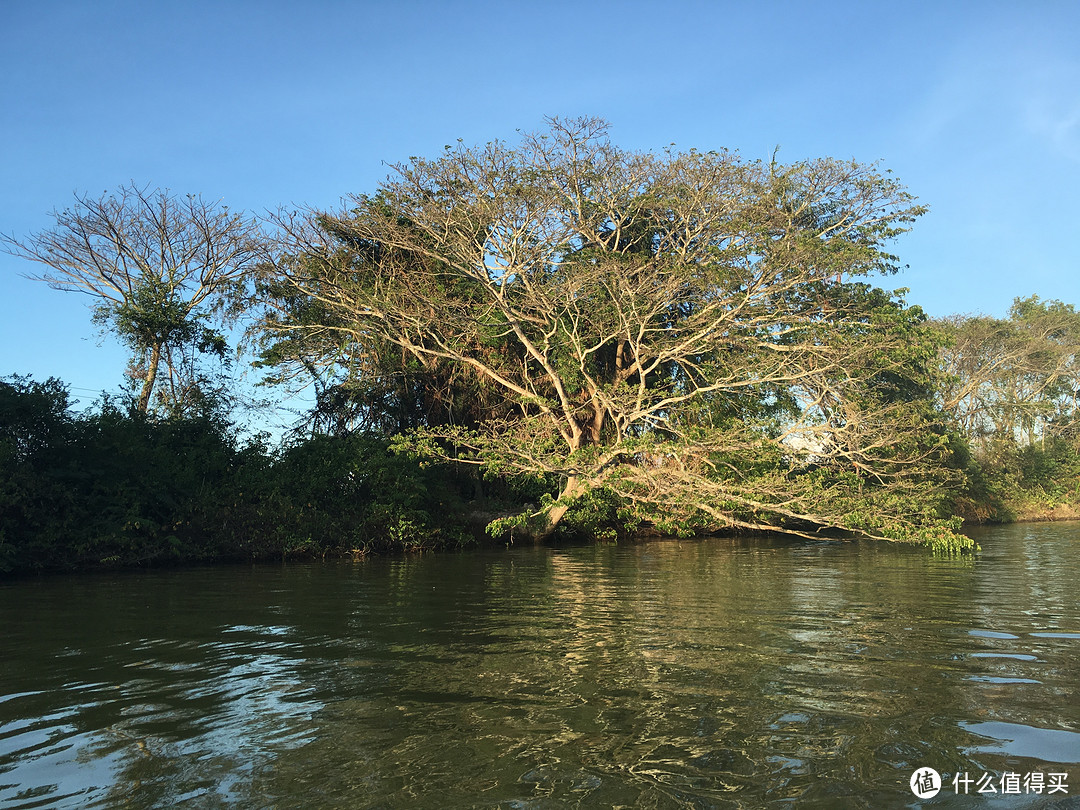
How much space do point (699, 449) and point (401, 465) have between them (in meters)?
6.82

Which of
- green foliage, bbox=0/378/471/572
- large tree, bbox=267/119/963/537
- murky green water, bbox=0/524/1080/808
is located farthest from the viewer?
large tree, bbox=267/119/963/537

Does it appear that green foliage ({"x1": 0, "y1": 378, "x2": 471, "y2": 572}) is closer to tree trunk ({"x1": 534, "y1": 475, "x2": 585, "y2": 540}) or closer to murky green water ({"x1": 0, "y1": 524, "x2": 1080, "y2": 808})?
tree trunk ({"x1": 534, "y1": 475, "x2": 585, "y2": 540})

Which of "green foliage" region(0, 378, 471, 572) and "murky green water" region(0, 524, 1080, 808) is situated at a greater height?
"green foliage" region(0, 378, 471, 572)

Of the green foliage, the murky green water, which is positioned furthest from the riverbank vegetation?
the murky green water

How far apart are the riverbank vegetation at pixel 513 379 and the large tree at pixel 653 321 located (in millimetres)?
87

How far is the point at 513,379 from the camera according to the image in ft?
71.4

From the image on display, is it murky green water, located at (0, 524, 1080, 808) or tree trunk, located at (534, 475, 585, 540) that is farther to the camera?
tree trunk, located at (534, 475, 585, 540)

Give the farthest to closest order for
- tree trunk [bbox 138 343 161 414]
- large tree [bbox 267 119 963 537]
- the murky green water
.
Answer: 1. tree trunk [bbox 138 343 161 414]
2. large tree [bbox 267 119 963 537]
3. the murky green water

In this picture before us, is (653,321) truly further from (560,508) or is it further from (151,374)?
(151,374)

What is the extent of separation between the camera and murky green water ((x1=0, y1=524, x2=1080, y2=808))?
3395 millimetres

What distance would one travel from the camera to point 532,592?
10.4 meters

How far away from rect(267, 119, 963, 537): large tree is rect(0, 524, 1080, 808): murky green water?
7374 millimetres

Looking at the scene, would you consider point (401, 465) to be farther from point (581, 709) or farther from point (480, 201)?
point (581, 709)

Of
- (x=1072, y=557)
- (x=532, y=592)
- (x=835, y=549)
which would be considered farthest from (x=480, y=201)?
(x=1072, y=557)
